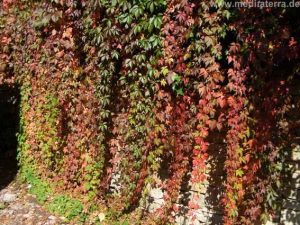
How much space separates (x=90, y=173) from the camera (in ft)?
17.0

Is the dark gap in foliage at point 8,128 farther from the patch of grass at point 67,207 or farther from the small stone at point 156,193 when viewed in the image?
the small stone at point 156,193

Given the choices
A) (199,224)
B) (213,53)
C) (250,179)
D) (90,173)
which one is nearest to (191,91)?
(213,53)

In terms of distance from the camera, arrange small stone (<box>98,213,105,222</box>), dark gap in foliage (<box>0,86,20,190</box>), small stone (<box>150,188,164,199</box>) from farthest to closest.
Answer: dark gap in foliage (<box>0,86,20,190</box>)
small stone (<box>98,213,105,222</box>)
small stone (<box>150,188,164,199</box>)

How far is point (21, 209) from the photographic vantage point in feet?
17.9

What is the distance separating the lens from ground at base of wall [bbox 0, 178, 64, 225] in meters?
5.10

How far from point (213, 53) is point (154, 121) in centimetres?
101

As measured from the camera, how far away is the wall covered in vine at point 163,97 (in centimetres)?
355

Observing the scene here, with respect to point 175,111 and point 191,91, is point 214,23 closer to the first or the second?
point 191,91

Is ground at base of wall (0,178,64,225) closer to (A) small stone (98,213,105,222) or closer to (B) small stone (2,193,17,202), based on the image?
(B) small stone (2,193,17,202)

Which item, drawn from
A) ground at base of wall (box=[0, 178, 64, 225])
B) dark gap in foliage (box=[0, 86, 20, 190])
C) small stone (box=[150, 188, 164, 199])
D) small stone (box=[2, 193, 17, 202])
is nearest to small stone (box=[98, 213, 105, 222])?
ground at base of wall (box=[0, 178, 64, 225])

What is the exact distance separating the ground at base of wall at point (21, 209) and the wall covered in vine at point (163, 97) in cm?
45

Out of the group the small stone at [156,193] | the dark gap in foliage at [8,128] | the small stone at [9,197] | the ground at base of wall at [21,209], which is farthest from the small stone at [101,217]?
the dark gap in foliage at [8,128]

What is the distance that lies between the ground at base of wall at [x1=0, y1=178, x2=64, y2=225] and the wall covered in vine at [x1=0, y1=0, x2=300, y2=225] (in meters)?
0.45

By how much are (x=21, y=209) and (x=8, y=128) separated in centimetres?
234
